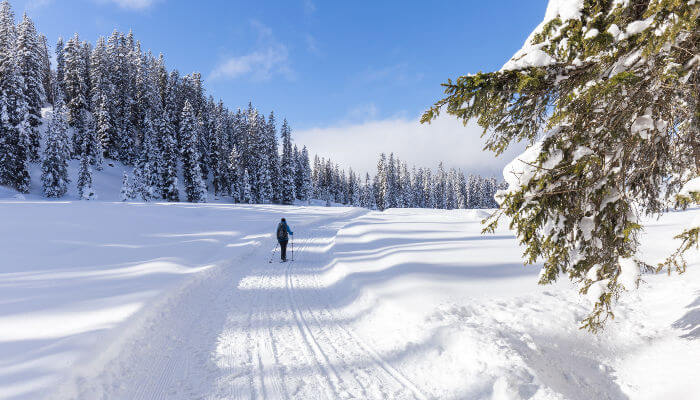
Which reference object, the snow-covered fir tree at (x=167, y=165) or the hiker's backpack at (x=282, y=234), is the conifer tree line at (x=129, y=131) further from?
the hiker's backpack at (x=282, y=234)

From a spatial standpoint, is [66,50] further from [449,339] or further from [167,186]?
[449,339]

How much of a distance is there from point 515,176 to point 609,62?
1.56 meters

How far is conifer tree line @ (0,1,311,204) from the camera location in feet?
110

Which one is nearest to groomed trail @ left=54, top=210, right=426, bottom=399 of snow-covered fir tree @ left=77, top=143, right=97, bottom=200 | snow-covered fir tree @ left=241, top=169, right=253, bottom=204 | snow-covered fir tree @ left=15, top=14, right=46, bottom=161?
snow-covered fir tree @ left=77, top=143, right=97, bottom=200

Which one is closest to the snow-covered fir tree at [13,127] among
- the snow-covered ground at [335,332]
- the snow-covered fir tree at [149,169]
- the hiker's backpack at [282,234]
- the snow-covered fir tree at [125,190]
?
the snow-covered fir tree at [125,190]

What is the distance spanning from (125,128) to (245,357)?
61.6 meters

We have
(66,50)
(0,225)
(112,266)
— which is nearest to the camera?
(112,266)

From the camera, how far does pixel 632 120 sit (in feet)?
11.7

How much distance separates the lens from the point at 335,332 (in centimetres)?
558

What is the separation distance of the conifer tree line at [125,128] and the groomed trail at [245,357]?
41.1 m

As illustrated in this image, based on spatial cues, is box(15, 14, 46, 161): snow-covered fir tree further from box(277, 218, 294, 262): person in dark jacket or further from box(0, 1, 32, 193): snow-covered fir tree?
box(277, 218, 294, 262): person in dark jacket

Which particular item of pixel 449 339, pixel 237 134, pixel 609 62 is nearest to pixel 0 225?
pixel 449 339

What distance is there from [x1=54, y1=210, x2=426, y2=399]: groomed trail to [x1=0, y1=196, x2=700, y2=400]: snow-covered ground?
0.03m

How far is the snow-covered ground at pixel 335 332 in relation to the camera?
389 cm
